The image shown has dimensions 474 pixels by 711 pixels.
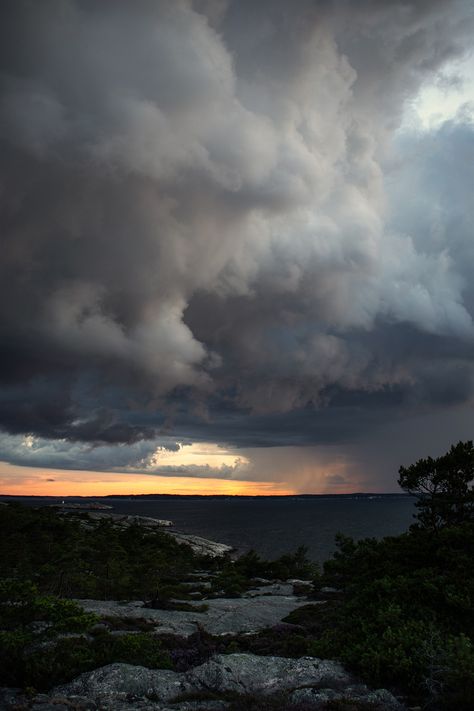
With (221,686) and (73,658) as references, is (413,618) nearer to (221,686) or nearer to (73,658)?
(221,686)

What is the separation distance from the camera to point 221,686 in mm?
17047

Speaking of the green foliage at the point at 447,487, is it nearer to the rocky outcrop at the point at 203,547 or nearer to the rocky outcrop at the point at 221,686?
the rocky outcrop at the point at 221,686

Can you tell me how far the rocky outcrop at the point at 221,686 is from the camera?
50.5 feet

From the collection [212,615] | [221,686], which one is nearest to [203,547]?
[212,615]

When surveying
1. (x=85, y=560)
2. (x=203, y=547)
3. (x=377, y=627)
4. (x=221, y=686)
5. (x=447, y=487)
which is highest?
(x=447, y=487)

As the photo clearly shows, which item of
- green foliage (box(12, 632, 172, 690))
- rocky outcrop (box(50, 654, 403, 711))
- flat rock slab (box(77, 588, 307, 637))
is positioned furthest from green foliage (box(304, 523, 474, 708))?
green foliage (box(12, 632, 172, 690))

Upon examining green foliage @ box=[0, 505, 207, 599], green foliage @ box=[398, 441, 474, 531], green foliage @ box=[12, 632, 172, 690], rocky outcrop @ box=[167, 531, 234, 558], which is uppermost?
green foliage @ box=[398, 441, 474, 531]

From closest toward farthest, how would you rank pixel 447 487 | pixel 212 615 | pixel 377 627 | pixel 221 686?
pixel 221 686
pixel 377 627
pixel 447 487
pixel 212 615

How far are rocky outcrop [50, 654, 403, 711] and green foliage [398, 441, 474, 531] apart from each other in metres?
16.4

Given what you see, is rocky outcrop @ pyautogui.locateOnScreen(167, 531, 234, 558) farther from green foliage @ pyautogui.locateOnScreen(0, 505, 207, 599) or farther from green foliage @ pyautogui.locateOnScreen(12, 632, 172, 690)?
green foliage @ pyautogui.locateOnScreen(12, 632, 172, 690)

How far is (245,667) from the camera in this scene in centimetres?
1853

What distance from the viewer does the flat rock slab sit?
3196cm

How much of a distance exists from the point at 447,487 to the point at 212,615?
73.3 feet

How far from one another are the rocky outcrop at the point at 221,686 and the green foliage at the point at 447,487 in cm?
1638
